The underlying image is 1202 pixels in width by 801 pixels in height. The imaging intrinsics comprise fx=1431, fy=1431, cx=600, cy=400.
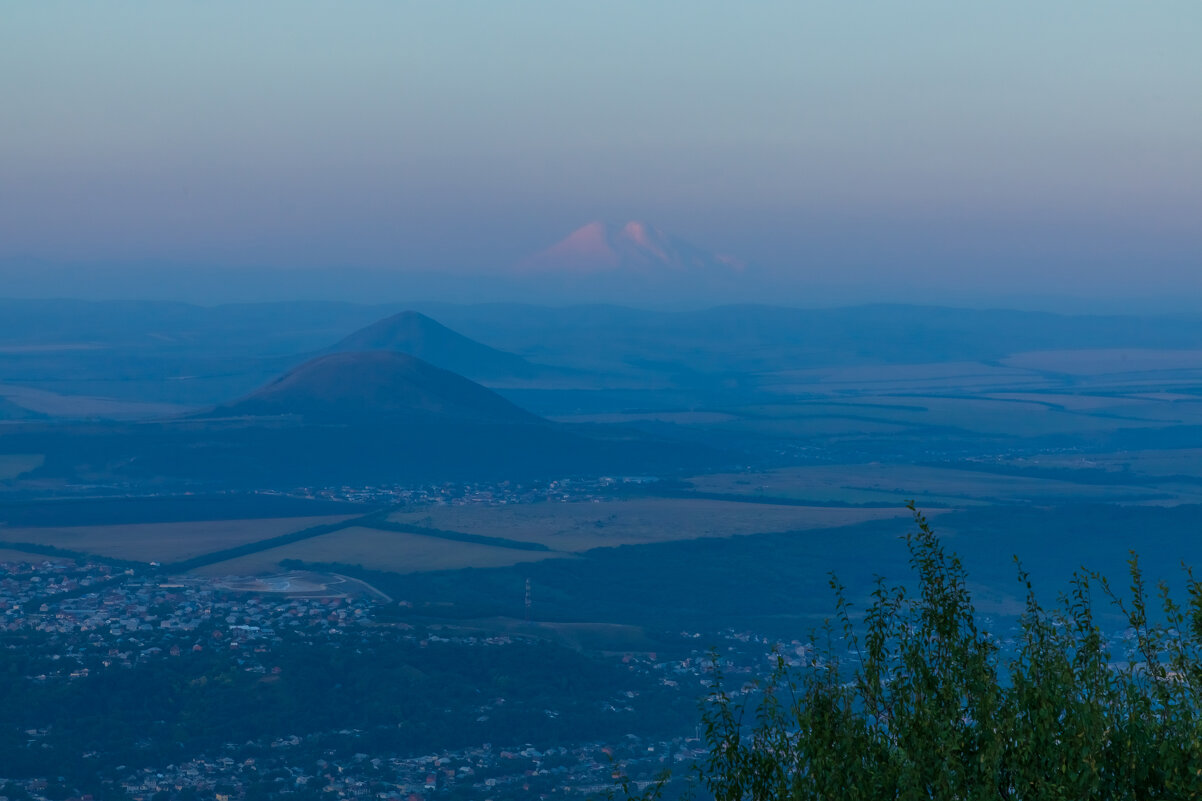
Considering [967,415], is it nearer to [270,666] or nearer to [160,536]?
[160,536]

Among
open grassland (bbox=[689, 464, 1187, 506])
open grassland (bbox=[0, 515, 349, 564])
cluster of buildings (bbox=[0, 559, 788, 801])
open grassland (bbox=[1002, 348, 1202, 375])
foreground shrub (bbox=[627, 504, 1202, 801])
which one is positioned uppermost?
open grassland (bbox=[1002, 348, 1202, 375])

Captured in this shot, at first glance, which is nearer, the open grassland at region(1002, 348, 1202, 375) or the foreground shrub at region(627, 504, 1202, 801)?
the foreground shrub at region(627, 504, 1202, 801)

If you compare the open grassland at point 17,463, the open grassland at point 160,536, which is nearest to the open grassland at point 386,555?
the open grassland at point 160,536

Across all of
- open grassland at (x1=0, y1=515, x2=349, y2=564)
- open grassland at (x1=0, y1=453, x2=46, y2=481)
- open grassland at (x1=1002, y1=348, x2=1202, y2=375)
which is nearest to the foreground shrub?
open grassland at (x1=0, y1=515, x2=349, y2=564)

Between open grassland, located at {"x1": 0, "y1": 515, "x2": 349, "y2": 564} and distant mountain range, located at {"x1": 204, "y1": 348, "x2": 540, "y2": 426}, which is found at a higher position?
distant mountain range, located at {"x1": 204, "y1": 348, "x2": 540, "y2": 426}

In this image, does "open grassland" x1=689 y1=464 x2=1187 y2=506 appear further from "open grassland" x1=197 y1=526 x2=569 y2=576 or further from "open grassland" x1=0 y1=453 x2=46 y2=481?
"open grassland" x1=0 y1=453 x2=46 y2=481

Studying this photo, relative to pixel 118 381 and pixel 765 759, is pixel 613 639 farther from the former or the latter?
pixel 118 381

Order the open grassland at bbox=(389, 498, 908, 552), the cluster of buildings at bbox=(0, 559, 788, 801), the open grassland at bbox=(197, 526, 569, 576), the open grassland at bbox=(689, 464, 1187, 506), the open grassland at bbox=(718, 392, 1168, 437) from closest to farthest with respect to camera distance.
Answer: the cluster of buildings at bbox=(0, 559, 788, 801) → the open grassland at bbox=(197, 526, 569, 576) → the open grassland at bbox=(389, 498, 908, 552) → the open grassland at bbox=(689, 464, 1187, 506) → the open grassland at bbox=(718, 392, 1168, 437)
